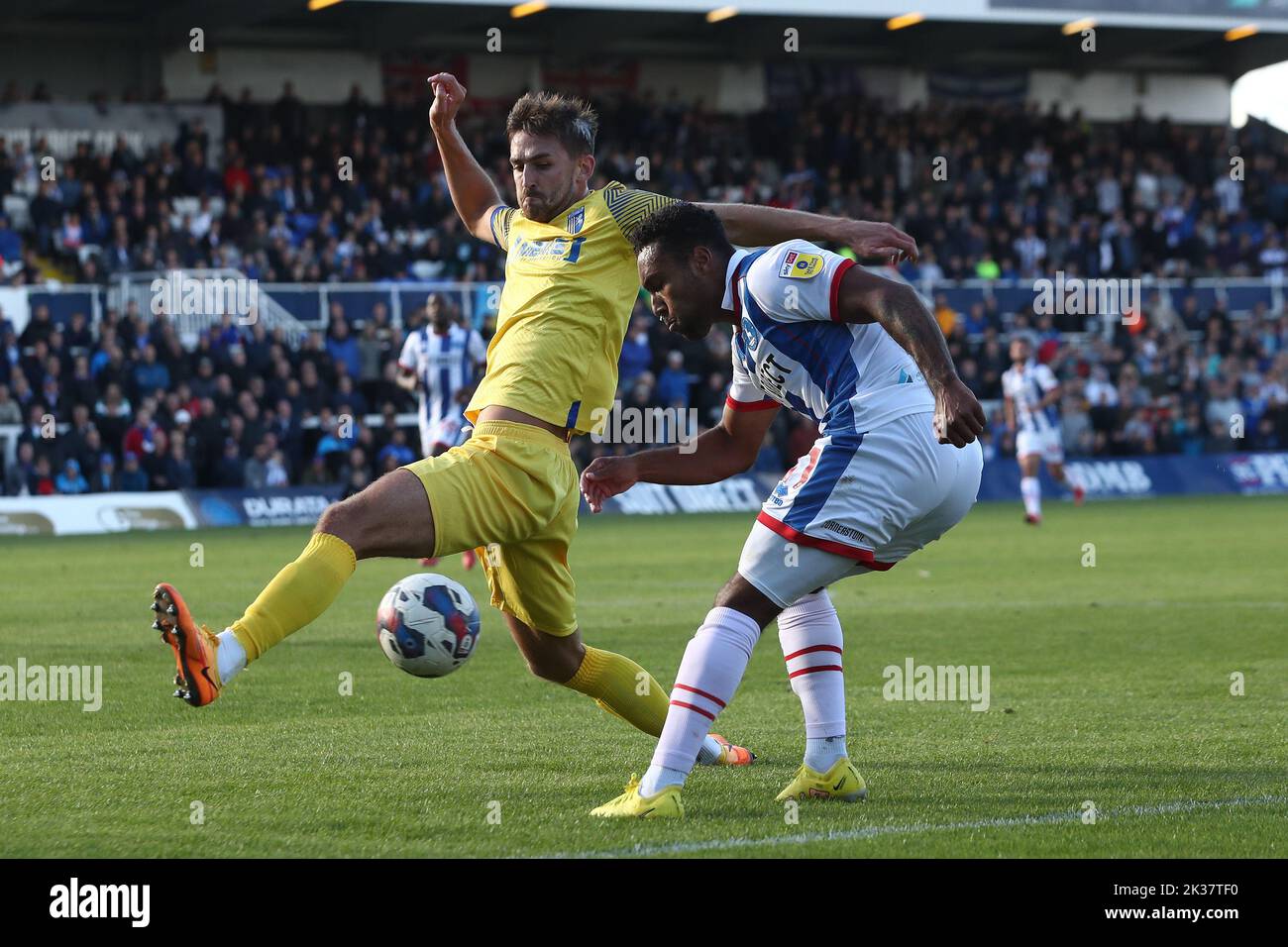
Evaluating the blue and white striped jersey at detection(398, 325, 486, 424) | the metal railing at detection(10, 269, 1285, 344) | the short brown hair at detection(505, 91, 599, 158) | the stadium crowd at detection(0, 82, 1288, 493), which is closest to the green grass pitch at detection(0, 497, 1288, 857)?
the short brown hair at detection(505, 91, 599, 158)

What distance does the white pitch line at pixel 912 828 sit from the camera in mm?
A: 4980

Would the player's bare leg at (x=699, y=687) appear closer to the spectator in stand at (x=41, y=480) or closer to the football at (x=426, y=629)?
the football at (x=426, y=629)

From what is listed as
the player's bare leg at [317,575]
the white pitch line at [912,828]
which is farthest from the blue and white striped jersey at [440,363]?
the white pitch line at [912,828]

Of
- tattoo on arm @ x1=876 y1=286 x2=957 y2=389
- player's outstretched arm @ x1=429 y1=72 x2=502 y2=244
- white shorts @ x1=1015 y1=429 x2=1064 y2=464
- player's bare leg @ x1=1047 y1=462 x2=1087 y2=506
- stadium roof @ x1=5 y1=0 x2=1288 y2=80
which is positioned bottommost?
player's bare leg @ x1=1047 y1=462 x2=1087 y2=506

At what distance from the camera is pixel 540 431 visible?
5.99 m

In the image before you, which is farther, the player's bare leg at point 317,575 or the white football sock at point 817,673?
the white football sock at point 817,673

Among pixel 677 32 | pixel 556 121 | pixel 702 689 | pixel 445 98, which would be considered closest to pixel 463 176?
pixel 445 98

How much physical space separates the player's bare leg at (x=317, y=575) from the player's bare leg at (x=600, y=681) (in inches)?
31.2

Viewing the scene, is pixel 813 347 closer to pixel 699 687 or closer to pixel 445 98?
pixel 699 687

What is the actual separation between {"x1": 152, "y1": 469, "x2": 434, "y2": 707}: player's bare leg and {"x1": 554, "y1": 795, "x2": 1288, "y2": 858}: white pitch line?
1141mm

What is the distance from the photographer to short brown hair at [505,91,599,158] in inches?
243

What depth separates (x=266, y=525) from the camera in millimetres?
22922

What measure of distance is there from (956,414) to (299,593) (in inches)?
80.2

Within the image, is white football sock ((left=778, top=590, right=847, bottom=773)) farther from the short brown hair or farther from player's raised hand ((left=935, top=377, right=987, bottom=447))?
the short brown hair
